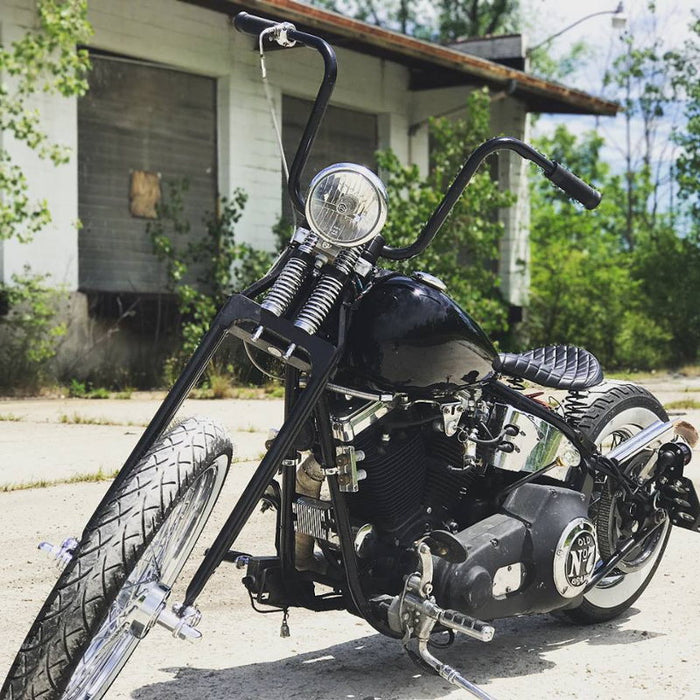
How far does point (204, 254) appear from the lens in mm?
13617

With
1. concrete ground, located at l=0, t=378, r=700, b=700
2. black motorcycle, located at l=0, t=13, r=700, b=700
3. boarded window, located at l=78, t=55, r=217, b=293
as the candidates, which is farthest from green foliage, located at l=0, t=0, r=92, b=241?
black motorcycle, located at l=0, t=13, r=700, b=700

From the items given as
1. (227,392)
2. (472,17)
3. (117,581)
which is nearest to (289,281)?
(117,581)

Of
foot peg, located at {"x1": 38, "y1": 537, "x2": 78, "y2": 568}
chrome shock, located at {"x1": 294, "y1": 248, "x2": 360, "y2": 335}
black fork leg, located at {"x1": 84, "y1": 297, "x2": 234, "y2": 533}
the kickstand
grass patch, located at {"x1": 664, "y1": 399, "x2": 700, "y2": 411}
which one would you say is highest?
chrome shock, located at {"x1": 294, "y1": 248, "x2": 360, "y2": 335}

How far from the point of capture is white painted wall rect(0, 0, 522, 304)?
11.6 m

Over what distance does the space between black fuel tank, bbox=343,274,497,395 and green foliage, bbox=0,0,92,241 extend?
7.59 m

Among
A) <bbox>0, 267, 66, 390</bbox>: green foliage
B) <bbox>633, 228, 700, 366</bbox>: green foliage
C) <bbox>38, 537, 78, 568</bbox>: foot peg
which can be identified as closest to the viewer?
<bbox>38, 537, 78, 568</bbox>: foot peg

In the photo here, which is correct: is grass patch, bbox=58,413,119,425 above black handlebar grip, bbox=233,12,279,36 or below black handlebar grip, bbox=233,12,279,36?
below

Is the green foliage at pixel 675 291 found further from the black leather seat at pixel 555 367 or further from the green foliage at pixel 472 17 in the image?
the green foliage at pixel 472 17

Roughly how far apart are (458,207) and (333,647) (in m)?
10.3

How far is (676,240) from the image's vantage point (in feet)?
65.0

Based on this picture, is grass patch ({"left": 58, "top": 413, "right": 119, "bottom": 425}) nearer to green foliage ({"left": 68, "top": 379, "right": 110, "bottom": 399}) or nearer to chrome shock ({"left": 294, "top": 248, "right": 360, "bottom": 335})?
green foliage ({"left": 68, "top": 379, "right": 110, "bottom": 399})

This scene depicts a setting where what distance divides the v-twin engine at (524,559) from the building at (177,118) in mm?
8348

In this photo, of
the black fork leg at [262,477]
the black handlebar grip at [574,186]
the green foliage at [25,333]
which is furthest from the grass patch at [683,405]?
the black fork leg at [262,477]

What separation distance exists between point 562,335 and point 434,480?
15329 millimetres
